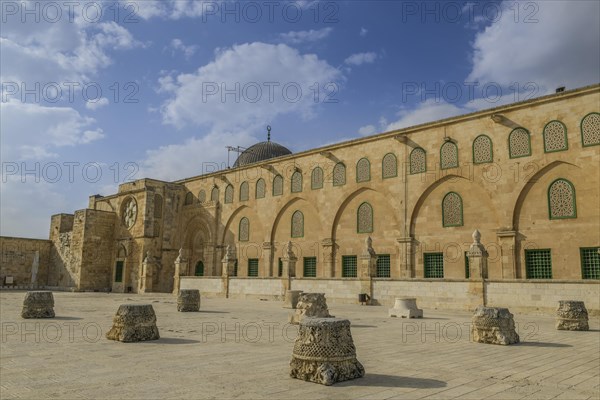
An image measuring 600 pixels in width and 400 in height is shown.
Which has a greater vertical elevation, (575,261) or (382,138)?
(382,138)

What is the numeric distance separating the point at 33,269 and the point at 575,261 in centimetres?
3522

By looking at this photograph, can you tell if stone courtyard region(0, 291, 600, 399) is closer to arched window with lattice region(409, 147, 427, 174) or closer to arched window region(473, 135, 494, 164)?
arched window region(473, 135, 494, 164)

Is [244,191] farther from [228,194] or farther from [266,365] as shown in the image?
[266,365]

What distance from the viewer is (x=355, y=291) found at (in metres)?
19.6

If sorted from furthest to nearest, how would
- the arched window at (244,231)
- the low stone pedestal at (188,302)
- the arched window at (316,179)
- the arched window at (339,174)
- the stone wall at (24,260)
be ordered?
the stone wall at (24,260) < the arched window at (244,231) < the arched window at (316,179) < the arched window at (339,174) < the low stone pedestal at (188,302)

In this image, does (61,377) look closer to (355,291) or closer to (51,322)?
(51,322)

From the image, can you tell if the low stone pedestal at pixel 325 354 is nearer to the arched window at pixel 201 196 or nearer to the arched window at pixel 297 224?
the arched window at pixel 297 224

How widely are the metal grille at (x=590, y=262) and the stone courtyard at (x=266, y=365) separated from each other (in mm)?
8398

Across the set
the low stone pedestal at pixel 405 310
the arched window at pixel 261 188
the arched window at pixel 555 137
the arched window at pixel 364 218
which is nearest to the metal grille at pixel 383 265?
the arched window at pixel 364 218

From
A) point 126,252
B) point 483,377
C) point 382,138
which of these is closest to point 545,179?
point 382,138

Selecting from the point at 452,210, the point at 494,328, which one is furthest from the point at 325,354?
the point at 452,210

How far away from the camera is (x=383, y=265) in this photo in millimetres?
22969

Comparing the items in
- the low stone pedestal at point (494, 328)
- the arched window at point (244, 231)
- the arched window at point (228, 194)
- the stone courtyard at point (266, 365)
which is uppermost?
the arched window at point (228, 194)

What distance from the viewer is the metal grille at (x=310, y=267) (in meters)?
26.0
